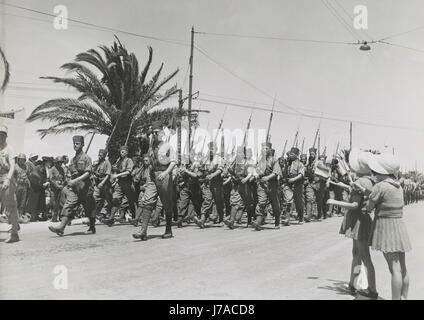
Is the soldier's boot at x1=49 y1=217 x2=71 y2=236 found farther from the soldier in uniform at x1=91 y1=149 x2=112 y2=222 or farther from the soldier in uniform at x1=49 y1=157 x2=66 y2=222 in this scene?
the soldier in uniform at x1=49 y1=157 x2=66 y2=222

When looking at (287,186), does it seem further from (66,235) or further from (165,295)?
(165,295)

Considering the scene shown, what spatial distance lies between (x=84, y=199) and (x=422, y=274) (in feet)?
20.6

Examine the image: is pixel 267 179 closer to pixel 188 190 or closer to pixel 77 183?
pixel 188 190

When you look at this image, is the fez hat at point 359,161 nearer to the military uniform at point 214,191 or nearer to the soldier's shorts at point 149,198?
the soldier's shorts at point 149,198

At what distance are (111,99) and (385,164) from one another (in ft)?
48.2

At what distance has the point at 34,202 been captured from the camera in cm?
1344

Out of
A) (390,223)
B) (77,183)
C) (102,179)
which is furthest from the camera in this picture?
(102,179)

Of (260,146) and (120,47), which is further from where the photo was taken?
(120,47)

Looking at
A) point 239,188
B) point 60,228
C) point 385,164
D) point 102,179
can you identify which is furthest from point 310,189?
point 385,164

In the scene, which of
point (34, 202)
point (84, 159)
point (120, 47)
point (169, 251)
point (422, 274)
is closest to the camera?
point (422, 274)

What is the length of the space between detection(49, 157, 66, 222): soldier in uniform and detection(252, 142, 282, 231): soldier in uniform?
17.4 ft

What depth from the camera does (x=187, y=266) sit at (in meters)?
6.59
